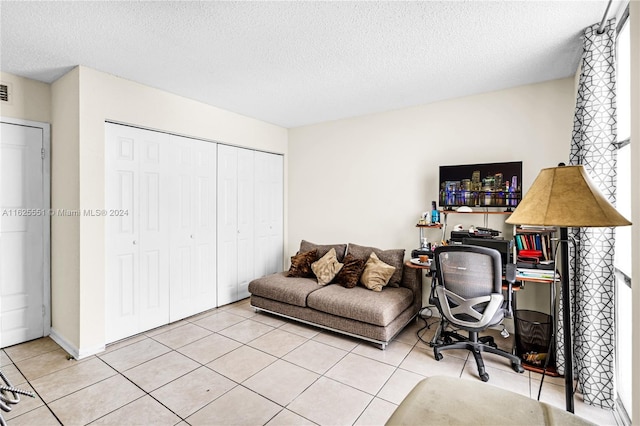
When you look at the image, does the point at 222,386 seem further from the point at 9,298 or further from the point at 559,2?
the point at 559,2

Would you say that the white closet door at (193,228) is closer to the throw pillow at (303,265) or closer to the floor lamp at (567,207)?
the throw pillow at (303,265)

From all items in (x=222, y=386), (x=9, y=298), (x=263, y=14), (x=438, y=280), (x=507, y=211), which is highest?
(x=263, y=14)

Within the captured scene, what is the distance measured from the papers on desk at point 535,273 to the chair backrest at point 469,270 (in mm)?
461

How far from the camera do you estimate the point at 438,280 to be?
2.86 m

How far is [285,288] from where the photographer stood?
3777 mm

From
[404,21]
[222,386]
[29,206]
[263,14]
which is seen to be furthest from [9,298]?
[404,21]

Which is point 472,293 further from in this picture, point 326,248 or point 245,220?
point 245,220

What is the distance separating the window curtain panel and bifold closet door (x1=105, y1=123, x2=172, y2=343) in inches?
151

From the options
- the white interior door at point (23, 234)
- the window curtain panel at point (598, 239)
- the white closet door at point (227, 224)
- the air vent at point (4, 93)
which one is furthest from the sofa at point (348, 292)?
the air vent at point (4, 93)

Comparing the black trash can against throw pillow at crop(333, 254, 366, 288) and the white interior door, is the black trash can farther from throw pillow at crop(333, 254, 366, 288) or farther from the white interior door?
the white interior door

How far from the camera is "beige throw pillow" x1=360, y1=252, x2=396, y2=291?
3.62 metres

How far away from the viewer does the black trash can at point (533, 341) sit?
270 cm

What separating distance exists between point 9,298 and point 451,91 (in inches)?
197

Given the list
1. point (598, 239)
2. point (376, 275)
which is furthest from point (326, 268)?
point (598, 239)
